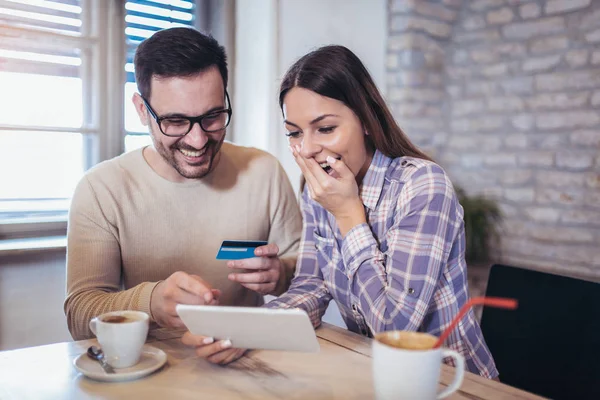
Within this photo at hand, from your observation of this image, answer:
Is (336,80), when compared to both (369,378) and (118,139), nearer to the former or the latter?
(369,378)

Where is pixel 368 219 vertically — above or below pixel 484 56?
below

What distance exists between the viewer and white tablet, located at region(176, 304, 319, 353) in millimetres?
776

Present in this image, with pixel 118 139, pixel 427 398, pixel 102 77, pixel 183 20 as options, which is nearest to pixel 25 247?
pixel 118 139

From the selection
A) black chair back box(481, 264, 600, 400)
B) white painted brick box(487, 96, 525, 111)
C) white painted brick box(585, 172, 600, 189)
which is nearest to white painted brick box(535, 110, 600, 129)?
white painted brick box(487, 96, 525, 111)

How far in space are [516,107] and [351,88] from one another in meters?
1.63

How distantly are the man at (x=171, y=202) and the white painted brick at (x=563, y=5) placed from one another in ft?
5.55

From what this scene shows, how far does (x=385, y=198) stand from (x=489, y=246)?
5.40 feet

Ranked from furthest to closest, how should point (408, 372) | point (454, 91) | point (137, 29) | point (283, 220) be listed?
1. point (454, 91)
2. point (137, 29)
3. point (283, 220)
4. point (408, 372)

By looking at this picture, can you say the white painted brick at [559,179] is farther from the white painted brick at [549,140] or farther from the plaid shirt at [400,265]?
the plaid shirt at [400,265]

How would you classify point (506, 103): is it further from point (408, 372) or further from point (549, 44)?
point (408, 372)

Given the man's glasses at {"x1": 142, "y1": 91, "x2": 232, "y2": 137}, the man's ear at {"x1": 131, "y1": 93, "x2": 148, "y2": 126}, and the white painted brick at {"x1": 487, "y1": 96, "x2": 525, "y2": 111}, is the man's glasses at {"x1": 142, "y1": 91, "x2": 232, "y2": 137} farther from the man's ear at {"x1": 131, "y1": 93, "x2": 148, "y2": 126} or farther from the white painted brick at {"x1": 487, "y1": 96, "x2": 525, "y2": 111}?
the white painted brick at {"x1": 487, "y1": 96, "x2": 525, "y2": 111}

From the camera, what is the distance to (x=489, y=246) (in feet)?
8.87

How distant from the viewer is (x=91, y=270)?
1353 mm

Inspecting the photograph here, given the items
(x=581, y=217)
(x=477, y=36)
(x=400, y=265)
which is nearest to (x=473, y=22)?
(x=477, y=36)
